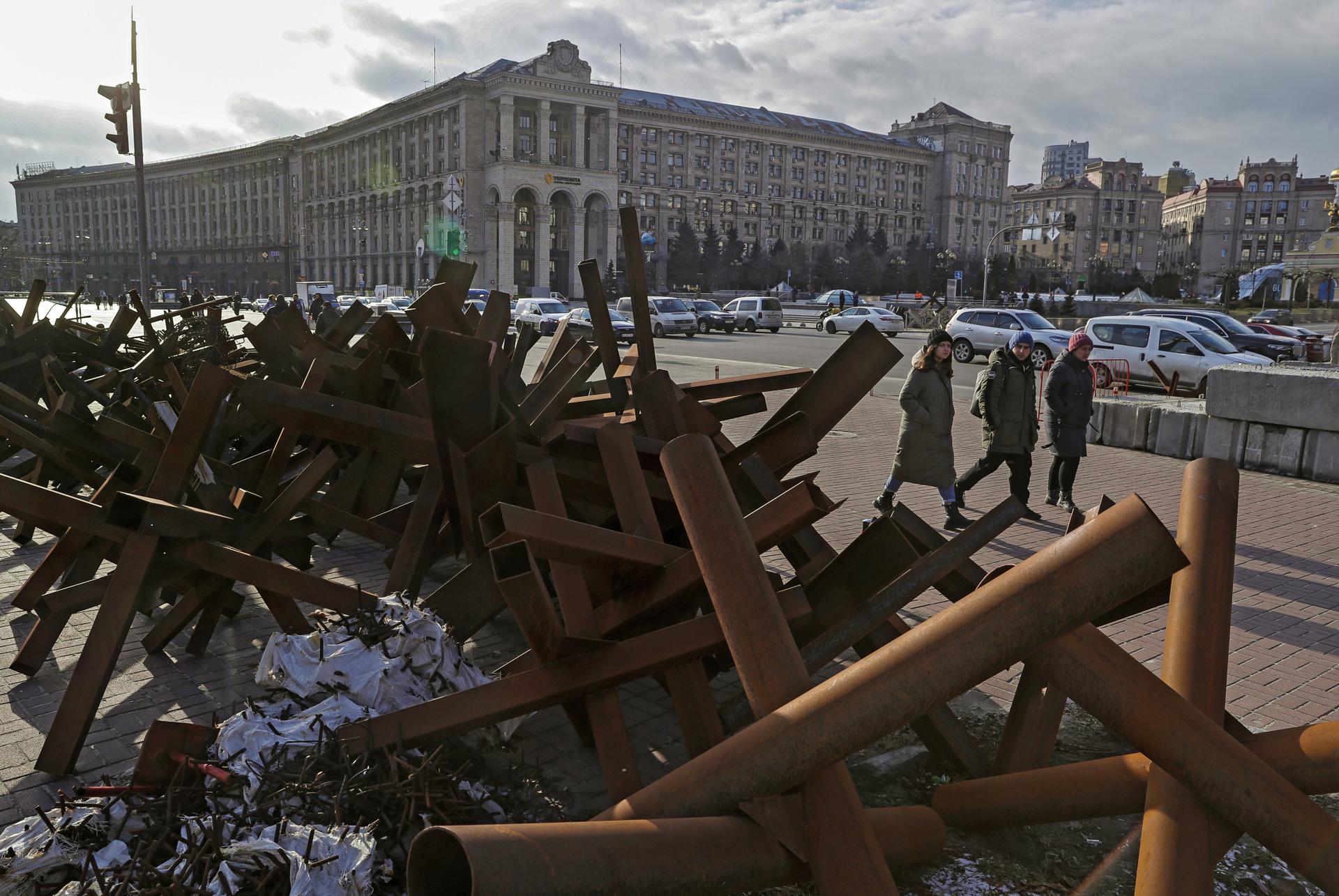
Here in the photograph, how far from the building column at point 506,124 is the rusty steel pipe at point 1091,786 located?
10040 cm

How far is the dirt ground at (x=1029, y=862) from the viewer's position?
2.75 metres

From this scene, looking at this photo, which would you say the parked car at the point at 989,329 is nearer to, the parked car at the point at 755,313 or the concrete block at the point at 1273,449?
the concrete block at the point at 1273,449

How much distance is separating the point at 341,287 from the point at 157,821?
415 feet

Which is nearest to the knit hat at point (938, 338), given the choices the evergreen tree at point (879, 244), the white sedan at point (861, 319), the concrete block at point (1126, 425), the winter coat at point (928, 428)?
A: the winter coat at point (928, 428)

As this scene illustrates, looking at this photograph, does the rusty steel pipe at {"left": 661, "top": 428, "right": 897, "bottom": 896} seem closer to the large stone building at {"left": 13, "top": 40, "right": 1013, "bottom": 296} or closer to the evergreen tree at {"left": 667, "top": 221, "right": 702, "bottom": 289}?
the large stone building at {"left": 13, "top": 40, "right": 1013, "bottom": 296}

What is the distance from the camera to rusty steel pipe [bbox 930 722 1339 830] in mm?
1978

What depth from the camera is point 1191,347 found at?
771 inches

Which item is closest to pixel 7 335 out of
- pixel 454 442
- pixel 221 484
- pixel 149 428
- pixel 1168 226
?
pixel 149 428

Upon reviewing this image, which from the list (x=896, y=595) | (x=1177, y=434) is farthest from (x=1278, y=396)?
(x=896, y=595)

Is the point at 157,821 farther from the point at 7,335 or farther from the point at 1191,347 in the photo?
the point at 1191,347

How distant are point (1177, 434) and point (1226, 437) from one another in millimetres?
749

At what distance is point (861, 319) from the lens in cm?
4041

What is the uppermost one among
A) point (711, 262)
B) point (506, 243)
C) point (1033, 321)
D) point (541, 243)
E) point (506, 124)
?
point (506, 124)

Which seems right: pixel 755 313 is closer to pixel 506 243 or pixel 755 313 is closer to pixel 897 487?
pixel 897 487
